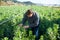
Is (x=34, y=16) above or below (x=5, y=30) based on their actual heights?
above

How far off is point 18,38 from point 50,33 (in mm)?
1323

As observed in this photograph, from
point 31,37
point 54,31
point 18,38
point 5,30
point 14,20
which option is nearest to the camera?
point 18,38

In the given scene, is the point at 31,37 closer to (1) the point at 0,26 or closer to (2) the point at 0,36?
(2) the point at 0,36

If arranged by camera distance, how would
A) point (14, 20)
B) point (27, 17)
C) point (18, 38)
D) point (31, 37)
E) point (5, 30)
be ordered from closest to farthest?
point (18, 38) → point (31, 37) → point (27, 17) → point (5, 30) → point (14, 20)

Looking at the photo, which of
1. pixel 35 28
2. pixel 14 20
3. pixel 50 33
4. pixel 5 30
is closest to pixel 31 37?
pixel 50 33

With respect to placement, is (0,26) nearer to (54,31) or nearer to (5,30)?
(5,30)

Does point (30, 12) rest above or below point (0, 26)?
above

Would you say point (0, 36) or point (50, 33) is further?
point (0, 36)

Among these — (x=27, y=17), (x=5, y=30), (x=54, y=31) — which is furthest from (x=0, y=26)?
(x=54, y=31)

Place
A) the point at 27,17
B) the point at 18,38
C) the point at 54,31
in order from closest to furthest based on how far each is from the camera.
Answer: the point at 18,38 → the point at 54,31 → the point at 27,17

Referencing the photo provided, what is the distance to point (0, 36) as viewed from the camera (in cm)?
840

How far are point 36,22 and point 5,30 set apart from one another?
1710 mm

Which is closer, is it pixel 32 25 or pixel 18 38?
pixel 18 38

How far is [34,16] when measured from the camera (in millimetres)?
7953
